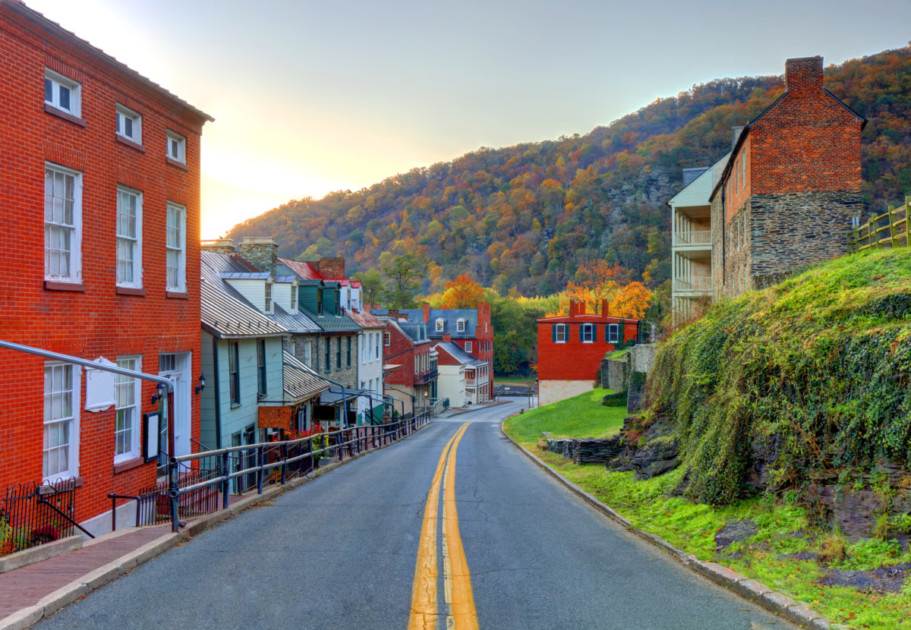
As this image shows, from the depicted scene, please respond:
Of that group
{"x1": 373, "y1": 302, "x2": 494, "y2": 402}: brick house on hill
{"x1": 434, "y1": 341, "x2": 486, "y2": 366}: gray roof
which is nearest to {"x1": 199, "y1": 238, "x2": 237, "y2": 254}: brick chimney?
{"x1": 434, "y1": 341, "x2": 486, "y2": 366}: gray roof

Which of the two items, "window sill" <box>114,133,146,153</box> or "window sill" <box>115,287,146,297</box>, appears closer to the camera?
"window sill" <box>115,287,146,297</box>

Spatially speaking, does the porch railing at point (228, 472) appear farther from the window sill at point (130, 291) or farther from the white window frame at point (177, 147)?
the white window frame at point (177, 147)

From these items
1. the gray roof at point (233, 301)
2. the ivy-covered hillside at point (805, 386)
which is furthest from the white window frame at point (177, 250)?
the ivy-covered hillside at point (805, 386)

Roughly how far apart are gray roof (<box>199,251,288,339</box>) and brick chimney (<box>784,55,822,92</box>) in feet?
68.6

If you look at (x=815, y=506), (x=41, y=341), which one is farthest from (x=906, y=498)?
(x=41, y=341)

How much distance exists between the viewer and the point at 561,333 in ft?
179

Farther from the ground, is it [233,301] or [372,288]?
[372,288]

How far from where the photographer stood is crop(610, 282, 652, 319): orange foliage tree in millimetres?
78562

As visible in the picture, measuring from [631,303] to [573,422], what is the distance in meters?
49.6

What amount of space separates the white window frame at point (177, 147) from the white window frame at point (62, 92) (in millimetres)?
3602

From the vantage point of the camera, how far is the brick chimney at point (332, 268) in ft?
148

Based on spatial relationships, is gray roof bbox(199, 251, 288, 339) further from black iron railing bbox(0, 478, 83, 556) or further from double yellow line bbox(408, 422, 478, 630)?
double yellow line bbox(408, 422, 478, 630)

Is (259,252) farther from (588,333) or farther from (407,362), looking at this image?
(588,333)

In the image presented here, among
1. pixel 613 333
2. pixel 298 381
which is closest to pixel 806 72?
pixel 298 381
